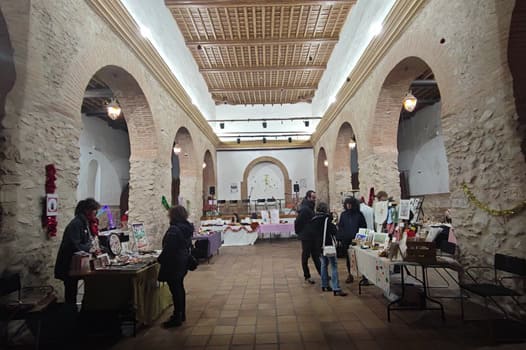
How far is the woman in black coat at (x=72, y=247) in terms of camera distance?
308 cm

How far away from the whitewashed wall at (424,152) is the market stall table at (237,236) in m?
7.18

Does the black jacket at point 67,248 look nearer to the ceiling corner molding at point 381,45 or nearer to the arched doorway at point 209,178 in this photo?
the ceiling corner molding at point 381,45

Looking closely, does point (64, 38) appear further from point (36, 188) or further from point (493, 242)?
point (493, 242)

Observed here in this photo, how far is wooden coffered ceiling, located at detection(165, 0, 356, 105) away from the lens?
7340 mm

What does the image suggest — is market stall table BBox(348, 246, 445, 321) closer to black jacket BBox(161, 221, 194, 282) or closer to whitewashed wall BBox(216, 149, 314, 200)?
black jacket BBox(161, 221, 194, 282)

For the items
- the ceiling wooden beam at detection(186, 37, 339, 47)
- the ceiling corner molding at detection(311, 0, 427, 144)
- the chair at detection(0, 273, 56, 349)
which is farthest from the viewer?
the ceiling wooden beam at detection(186, 37, 339, 47)

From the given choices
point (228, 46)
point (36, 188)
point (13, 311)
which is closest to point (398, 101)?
point (228, 46)

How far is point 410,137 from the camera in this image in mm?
13242

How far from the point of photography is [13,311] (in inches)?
100

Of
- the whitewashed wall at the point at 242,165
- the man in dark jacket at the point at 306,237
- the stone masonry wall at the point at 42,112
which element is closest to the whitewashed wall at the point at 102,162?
the whitewashed wall at the point at 242,165

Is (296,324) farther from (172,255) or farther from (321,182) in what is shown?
(321,182)

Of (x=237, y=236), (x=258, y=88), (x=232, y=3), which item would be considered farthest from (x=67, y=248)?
(x=258, y=88)

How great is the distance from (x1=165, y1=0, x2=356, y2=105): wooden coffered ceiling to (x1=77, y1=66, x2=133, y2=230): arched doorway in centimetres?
377

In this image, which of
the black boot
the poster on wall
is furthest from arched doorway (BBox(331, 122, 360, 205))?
the black boot
